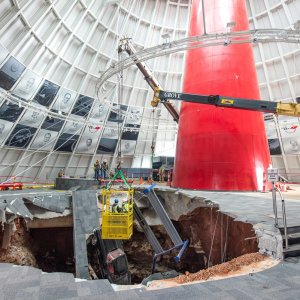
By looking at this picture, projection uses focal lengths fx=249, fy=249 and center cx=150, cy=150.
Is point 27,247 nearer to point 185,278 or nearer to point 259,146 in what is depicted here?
point 185,278

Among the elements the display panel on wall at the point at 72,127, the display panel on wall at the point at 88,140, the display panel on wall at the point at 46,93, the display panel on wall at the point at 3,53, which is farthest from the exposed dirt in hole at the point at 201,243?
the display panel on wall at the point at 3,53

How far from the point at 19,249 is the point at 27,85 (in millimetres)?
10622

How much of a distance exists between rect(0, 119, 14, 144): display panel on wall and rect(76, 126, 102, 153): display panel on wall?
582 centimetres

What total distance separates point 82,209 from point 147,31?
17.0 meters

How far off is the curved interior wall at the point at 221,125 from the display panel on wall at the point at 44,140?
10669 mm

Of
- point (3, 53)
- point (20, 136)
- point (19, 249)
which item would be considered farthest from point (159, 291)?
point (20, 136)

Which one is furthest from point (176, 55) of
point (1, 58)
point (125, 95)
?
point (1, 58)

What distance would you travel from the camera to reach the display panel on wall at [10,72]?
46.0 ft

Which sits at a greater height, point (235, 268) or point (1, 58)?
point (1, 58)

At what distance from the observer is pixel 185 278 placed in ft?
12.3

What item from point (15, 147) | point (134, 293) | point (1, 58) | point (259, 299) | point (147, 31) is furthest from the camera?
point (147, 31)

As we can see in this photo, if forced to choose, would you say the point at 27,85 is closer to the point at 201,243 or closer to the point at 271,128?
the point at 201,243

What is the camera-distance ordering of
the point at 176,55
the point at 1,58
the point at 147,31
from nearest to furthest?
1. the point at 1,58
2. the point at 147,31
3. the point at 176,55

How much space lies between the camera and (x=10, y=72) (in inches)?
564
